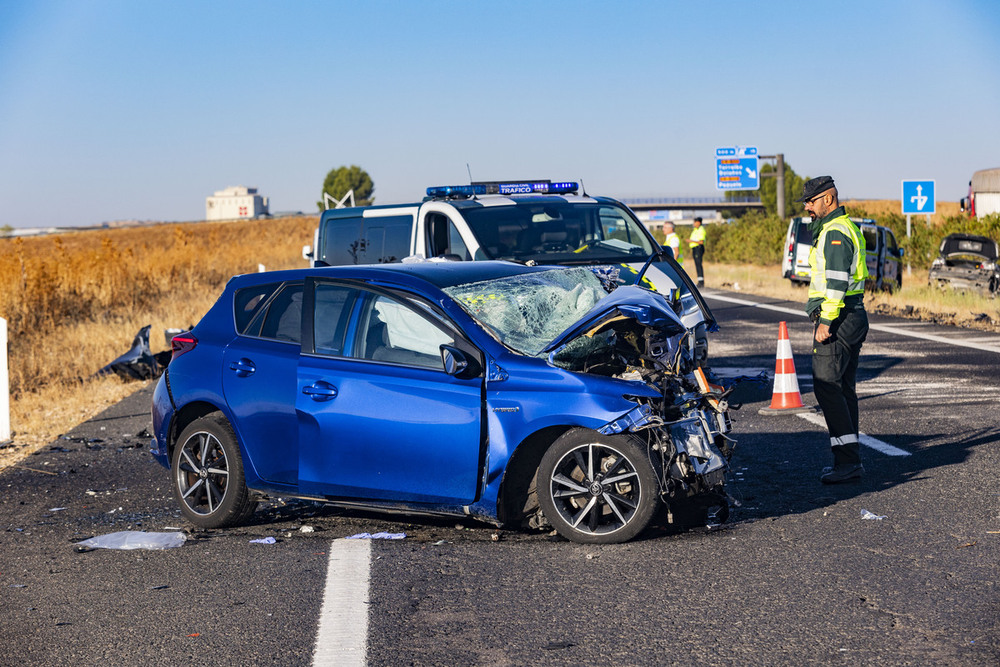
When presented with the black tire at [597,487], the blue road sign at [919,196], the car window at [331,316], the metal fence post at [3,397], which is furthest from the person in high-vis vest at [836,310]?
the blue road sign at [919,196]

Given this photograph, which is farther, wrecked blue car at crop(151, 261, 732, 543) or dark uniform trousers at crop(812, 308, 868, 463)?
dark uniform trousers at crop(812, 308, 868, 463)

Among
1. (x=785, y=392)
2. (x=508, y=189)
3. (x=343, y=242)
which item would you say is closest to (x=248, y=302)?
(x=785, y=392)

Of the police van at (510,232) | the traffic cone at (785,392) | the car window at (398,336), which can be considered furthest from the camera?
the police van at (510,232)

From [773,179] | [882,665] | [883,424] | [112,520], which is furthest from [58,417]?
[773,179]

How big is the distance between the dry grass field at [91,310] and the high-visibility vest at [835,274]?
661 cm

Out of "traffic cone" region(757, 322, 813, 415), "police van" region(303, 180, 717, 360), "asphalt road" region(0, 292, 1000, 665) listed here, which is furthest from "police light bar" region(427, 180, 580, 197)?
"asphalt road" region(0, 292, 1000, 665)

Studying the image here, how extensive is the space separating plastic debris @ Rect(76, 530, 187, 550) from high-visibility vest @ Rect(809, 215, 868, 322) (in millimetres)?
4268

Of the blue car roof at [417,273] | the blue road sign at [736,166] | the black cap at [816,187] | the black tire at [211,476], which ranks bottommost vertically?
the black tire at [211,476]

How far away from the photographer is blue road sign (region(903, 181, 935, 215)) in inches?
1107

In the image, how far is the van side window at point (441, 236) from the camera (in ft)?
40.1

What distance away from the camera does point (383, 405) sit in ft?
20.5

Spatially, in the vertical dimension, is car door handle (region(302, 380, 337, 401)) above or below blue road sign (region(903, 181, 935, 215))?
below

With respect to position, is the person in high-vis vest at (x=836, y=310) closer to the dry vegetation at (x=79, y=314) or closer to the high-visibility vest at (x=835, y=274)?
the high-visibility vest at (x=835, y=274)

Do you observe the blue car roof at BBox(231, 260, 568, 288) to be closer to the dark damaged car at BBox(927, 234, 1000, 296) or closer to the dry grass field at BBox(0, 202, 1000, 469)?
the dry grass field at BBox(0, 202, 1000, 469)
